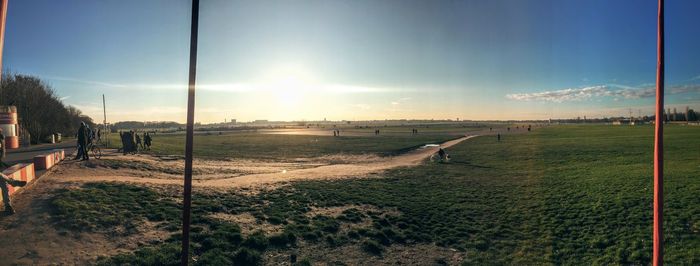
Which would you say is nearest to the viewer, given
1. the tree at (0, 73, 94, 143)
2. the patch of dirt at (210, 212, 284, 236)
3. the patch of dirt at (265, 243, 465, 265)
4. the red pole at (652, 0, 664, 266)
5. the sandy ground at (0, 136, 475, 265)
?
the red pole at (652, 0, 664, 266)

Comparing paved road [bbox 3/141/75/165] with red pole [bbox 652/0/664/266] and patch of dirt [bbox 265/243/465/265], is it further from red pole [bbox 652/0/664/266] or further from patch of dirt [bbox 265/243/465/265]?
red pole [bbox 652/0/664/266]

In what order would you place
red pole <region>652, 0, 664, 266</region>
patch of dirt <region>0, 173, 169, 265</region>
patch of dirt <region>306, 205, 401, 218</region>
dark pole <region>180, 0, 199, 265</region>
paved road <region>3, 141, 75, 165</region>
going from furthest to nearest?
1. paved road <region>3, 141, 75, 165</region>
2. patch of dirt <region>306, 205, 401, 218</region>
3. patch of dirt <region>0, 173, 169, 265</region>
4. red pole <region>652, 0, 664, 266</region>
5. dark pole <region>180, 0, 199, 265</region>

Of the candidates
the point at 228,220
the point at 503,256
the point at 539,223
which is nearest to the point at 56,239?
the point at 228,220

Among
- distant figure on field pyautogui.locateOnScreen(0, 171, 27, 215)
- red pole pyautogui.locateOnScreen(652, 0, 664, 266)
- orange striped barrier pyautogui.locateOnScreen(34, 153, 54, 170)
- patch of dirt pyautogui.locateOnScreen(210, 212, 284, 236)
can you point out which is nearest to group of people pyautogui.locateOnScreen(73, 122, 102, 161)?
orange striped barrier pyautogui.locateOnScreen(34, 153, 54, 170)

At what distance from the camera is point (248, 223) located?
15367 mm

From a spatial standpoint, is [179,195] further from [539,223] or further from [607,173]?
[607,173]

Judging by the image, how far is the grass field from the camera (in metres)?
13.1

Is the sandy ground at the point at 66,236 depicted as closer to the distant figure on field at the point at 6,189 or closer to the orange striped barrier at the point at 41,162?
the distant figure on field at the point at 6,189

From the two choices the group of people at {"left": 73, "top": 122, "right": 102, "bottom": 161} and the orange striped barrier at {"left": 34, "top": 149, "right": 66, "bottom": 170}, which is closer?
the orange striped barrier at {"left": 34, "top": 149, "right": 66, "bottom": 170}

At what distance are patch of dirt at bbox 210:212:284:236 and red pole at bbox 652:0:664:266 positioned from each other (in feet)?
39.2

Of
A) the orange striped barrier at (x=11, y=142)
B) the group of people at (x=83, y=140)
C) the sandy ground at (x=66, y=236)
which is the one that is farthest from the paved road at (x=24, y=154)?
the sandy ground at (x=66, y=236)

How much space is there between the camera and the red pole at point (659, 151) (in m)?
6.59

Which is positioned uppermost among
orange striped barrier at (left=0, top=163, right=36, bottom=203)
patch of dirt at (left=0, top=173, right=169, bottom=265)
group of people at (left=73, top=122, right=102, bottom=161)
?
group of people at (left=73, top=122, right=102, bottom=161)

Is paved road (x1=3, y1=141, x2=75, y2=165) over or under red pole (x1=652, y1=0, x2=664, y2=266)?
under
